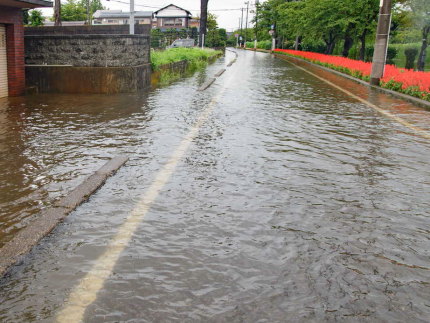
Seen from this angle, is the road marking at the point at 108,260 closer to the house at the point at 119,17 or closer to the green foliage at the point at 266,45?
the green foliage at the point at 266,45

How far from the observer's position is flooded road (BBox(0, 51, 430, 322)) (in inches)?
113

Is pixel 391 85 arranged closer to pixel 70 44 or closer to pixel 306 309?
pixel 70 44

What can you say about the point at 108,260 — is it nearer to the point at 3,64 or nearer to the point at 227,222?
the point at 227,222

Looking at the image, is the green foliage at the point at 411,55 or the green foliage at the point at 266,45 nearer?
the green foliage at the point at 411,55

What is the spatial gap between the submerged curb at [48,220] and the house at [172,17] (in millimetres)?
98067

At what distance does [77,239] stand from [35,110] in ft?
25.7

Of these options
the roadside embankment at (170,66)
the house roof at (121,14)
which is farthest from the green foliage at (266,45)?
the roadside embankment at (170,66)

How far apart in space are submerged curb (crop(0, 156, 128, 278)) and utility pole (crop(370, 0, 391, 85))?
15.3 metres

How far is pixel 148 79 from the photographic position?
17062mm

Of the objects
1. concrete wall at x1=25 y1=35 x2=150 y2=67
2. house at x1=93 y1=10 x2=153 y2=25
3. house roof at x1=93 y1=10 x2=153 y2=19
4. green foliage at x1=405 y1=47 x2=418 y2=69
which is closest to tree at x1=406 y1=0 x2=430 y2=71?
green foliage at x1=405 y1=47 x2=418 y2=69

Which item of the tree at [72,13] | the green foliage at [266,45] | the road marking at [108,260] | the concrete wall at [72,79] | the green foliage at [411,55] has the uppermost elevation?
the tree at [72,13]

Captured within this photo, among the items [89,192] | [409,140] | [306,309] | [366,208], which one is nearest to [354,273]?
[306,309]

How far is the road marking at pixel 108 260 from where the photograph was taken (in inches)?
108

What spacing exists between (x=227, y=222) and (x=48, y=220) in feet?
5.21
